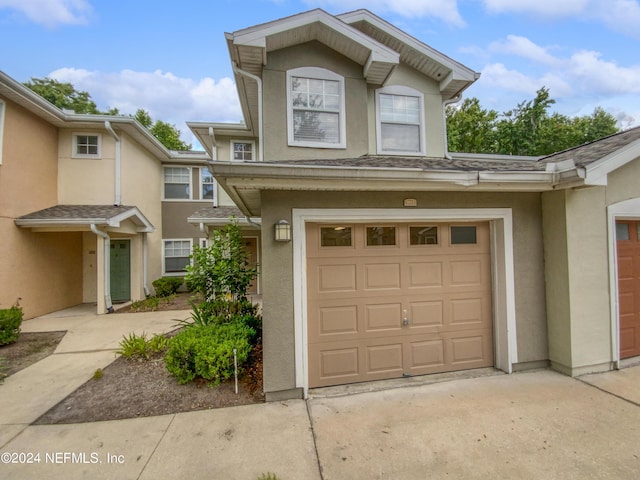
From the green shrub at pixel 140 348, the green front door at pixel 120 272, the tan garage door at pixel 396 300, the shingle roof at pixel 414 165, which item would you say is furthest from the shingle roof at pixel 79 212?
the tan garage door at pixel 396 300

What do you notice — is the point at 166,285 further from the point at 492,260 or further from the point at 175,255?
the point at 492,260

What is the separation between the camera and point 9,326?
20.5ft

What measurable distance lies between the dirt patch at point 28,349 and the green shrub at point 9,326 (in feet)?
0.47

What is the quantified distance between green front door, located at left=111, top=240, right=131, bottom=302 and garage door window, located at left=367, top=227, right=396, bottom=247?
34.7ft

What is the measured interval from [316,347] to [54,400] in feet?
12.1

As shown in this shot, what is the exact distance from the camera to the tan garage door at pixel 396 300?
167 inches

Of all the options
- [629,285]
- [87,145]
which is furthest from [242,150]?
[629,285]

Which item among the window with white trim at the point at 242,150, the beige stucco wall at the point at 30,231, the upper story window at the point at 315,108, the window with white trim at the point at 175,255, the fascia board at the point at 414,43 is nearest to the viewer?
the upper story window at the point at 315,108

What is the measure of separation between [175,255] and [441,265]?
38.3 feet

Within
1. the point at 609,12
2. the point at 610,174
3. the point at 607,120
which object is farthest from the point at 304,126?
the point at 607,120

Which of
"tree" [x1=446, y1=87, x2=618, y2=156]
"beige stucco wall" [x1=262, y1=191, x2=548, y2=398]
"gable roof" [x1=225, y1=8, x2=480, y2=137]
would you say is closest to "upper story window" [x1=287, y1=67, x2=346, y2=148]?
"gable roof" [x1=225, y1=8, x2=480, y2=137]

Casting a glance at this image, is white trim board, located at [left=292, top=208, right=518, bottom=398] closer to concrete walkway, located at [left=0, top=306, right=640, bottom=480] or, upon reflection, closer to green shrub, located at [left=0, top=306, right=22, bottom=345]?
concrete walkway, located at [left=0, top=306, right=640, bottom=480]

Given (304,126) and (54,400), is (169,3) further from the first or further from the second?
(54,400)

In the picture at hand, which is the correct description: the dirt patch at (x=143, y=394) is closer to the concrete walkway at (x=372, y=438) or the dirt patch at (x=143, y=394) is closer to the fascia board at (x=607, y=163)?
the concrete walkway at (x=372, y=438)
